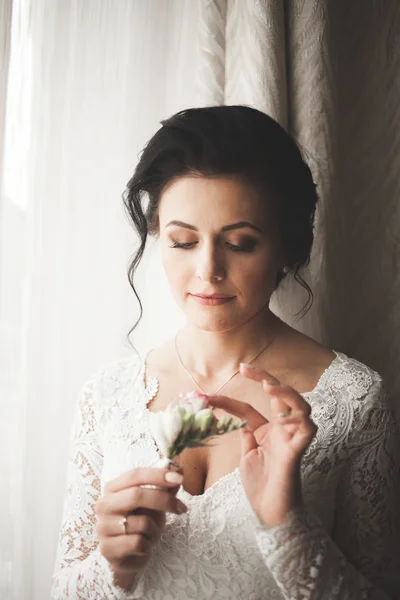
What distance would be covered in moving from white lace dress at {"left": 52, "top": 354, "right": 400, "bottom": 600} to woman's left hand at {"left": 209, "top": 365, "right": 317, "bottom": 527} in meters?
0.03

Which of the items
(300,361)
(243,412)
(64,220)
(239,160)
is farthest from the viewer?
(64,220)

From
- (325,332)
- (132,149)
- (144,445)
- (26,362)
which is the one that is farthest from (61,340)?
(325,332)

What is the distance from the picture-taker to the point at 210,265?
38.9 inches

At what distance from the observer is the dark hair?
3.31ft

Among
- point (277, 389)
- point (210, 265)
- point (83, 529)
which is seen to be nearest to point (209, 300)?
point (210, 265)

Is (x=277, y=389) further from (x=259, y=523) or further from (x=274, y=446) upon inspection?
(x=259, y=523)

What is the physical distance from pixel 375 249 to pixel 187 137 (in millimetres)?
603

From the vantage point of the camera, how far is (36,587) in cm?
127

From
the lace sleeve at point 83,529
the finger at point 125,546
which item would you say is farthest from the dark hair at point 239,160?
the finger at point 125,546

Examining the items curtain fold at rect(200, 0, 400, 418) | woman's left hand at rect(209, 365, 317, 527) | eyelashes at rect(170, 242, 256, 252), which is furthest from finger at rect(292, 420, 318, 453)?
curtain fold at rect(200, 0, 400, 418)

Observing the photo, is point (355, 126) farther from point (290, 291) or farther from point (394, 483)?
point (394, 483)

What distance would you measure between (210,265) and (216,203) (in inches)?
4.2

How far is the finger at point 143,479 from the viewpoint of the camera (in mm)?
796

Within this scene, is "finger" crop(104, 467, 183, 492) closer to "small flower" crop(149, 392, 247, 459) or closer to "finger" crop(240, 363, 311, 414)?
"small flower" crop(149, 392, 247, 459)
